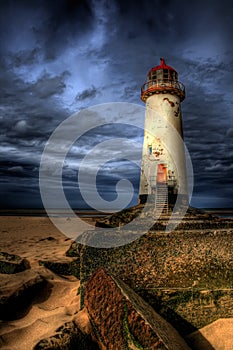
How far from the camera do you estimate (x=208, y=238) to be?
2678 mm

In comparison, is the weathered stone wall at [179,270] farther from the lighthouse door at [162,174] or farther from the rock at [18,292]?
the lighthouse door at [162,174]

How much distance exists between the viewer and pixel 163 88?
39.3 ft

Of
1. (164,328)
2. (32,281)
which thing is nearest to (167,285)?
(164,328)

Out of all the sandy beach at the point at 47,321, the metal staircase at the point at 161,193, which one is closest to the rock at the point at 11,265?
the sandy beach at the point at 47,321

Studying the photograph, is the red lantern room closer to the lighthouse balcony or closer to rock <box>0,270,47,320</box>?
the lighthouse balcony

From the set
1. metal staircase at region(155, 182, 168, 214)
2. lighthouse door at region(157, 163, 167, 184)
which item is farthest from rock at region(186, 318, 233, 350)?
lighthouse door at region(157, 163, 167, 184)

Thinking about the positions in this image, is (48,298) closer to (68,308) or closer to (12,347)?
(68,308)

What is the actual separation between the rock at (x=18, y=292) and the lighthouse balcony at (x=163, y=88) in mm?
10688

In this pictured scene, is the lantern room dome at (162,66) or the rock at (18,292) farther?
the lantern room dome at (162,66)

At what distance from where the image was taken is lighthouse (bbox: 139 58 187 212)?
11.5 m

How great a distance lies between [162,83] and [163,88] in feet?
1.16

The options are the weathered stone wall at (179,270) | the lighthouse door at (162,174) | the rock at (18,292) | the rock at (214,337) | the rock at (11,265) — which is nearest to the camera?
the rock at (214,337)

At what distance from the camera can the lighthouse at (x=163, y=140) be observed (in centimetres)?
1147

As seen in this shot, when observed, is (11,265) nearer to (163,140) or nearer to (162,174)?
(162,174)
